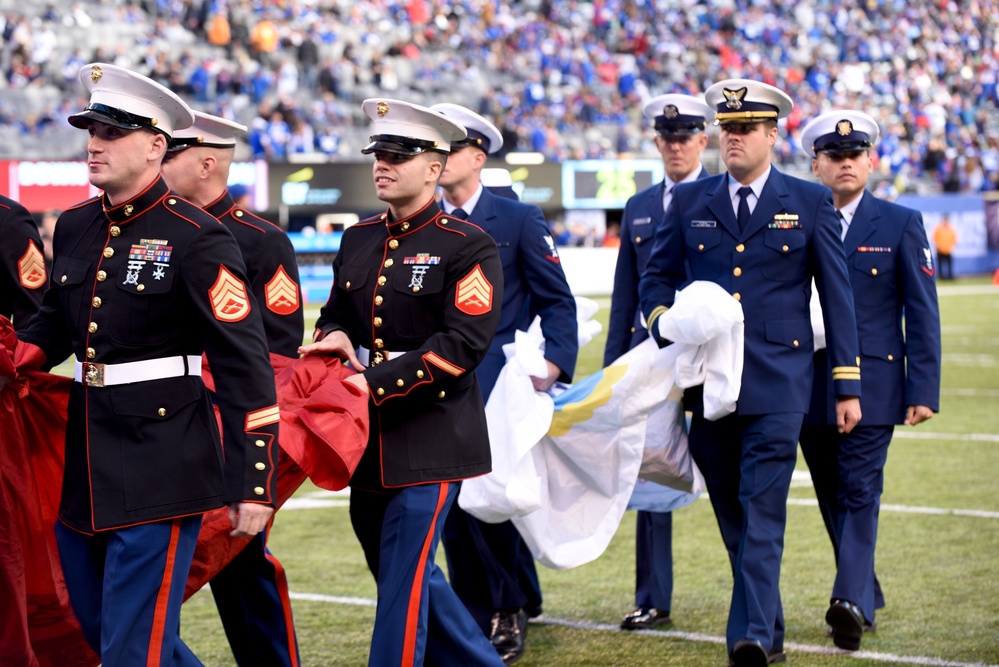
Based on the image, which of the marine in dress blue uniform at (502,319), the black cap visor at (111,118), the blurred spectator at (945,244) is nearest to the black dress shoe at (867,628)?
the marine in dress blue uniform at (502,319)

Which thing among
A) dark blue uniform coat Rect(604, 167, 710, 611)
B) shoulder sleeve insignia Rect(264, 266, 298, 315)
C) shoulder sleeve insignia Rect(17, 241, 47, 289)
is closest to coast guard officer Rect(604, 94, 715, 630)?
dark blue uniform coat Rect(604, 167, 710, 611)

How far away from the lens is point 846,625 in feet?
18.3

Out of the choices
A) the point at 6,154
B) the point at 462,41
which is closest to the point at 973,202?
the point at 462,41

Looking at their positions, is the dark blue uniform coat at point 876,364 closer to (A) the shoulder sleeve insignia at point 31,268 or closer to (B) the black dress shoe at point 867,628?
(B) the black dress shoe at point 867,628

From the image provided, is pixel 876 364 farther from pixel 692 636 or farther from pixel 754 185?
pixel 692 636

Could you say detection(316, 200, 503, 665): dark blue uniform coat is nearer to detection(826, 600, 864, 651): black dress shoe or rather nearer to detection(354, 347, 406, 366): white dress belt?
detection(354, 347, 406, 366): white dress belt

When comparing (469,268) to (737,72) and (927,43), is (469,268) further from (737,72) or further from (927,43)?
(927,43)

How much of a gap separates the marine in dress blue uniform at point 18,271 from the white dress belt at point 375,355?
3.51ft

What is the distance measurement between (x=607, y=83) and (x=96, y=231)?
3331 cm

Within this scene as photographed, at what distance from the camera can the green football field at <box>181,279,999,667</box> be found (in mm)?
5594

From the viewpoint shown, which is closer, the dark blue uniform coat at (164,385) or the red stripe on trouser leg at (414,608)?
the dark blue uniform coat at (164,385)

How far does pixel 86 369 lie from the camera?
12.2 feet

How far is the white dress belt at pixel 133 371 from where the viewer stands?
3666mm

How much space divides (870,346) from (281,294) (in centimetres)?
251
